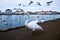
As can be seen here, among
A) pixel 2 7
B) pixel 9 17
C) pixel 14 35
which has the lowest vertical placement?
pixel 14 35

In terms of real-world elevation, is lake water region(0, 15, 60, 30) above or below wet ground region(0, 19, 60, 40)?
above

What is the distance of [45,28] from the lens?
6.65 feet

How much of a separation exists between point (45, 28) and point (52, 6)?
60cm

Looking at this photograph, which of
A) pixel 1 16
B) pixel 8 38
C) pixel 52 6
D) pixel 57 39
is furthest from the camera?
pixel 52 6

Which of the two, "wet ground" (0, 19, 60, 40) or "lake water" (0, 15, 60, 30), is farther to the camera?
"lake water" (0, 15, 60, 30)

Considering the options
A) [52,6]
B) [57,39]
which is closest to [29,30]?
[57,39]

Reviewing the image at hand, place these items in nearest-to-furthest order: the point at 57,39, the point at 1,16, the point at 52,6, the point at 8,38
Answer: the point at 8,38
the point at 57,39
the point at 1,16
the point at 52,6

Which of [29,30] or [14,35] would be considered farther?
[29,30]

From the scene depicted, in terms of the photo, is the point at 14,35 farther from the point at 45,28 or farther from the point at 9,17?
the point at 45,28

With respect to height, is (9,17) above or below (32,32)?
above

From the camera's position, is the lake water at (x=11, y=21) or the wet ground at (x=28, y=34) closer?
the wet ground at (x=28, y=34)

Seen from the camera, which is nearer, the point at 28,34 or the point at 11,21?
the point at 28,34

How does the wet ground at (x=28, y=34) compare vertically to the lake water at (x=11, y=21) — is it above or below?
below

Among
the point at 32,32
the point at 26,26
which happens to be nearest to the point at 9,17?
the point at 26,26
